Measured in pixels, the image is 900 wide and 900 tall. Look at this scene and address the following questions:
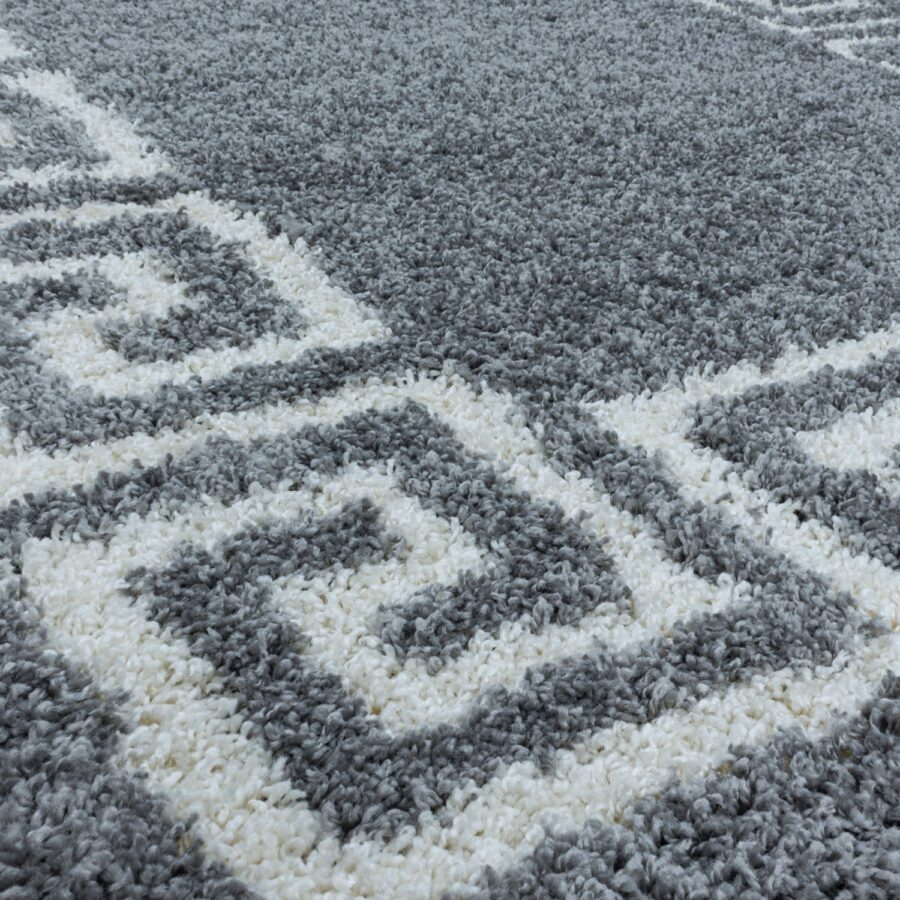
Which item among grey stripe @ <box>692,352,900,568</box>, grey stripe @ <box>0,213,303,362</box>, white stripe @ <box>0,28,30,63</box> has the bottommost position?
grey stripe @ <box>0,213,303,362</box>

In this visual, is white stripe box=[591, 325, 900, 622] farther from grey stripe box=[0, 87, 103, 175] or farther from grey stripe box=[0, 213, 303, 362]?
grey stripe box=[0, 87, 103, 175]

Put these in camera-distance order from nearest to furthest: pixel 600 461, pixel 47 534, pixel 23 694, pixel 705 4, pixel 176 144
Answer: pixel 23 694, pixel 47 534, pixel 600 461, pixel 176 144, pixel 705 4

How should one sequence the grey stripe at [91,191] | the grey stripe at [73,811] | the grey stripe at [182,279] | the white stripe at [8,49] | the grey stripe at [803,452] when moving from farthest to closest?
the white stripe at [8,49] < the grey stripe at [91,191] < the grey stripe at [182,279] < the grey stripe at [803,452] < the grey stripe at [73,811]

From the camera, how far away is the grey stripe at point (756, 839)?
1.73 feet

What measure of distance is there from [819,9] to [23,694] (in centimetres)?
193

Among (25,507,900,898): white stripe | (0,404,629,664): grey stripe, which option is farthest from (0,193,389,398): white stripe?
(25,507,900,898): white stripe

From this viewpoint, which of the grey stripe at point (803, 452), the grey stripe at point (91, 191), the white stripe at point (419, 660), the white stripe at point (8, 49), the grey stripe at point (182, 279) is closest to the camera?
the white stripe at point (419, 660)

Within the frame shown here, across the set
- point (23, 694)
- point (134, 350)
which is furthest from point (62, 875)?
point (134, 350)

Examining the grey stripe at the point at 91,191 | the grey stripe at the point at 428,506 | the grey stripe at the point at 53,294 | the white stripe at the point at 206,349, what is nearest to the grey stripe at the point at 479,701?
the grey stripe at the point at 428,506

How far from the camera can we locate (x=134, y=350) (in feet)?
2.95

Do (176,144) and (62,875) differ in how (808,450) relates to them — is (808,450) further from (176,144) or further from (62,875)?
(176,144)

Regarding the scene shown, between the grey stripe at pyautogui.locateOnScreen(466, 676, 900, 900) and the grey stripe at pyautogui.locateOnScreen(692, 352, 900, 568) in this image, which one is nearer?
the grey stripe at pyautogui.locateOnScreen(466, 676, 900, 900)

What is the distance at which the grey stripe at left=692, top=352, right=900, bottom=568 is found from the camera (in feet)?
2.55

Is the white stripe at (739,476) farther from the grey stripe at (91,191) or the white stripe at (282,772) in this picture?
the grey stripe at (91,191)
